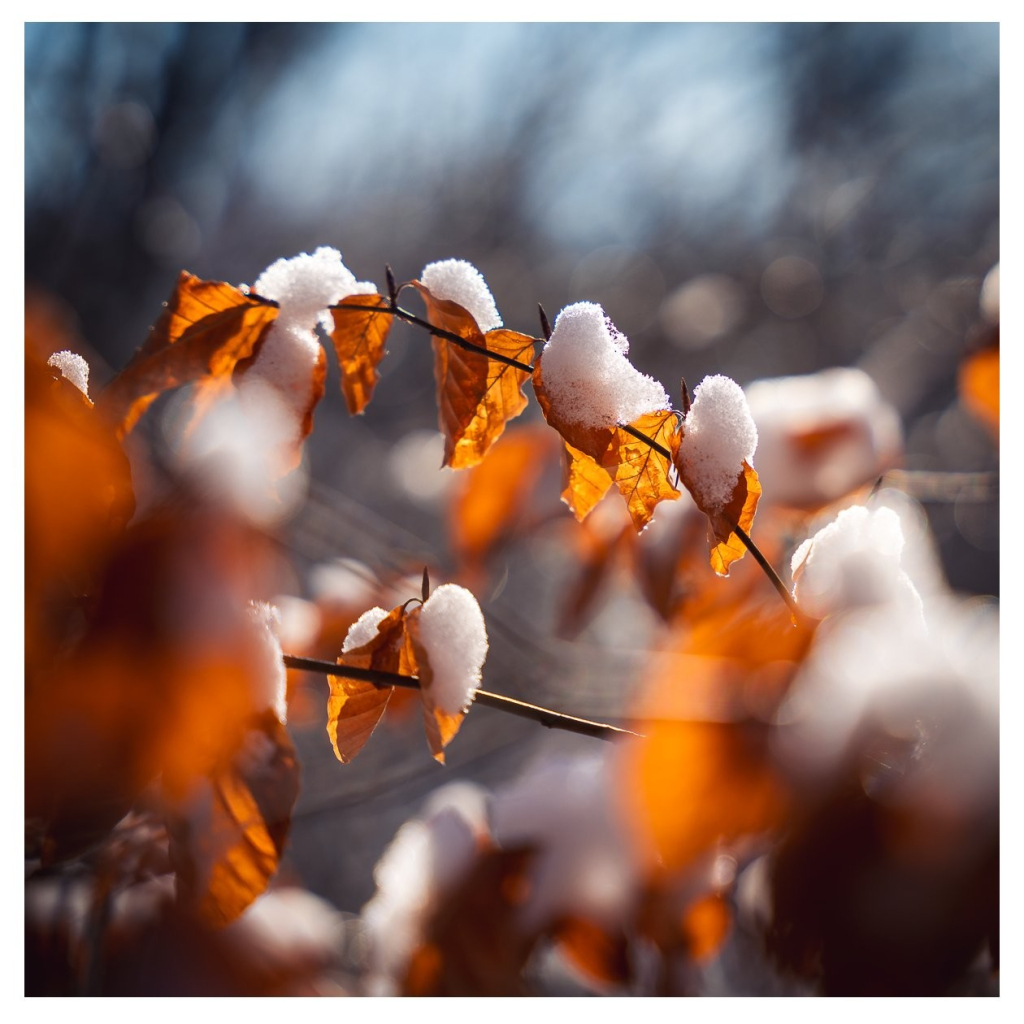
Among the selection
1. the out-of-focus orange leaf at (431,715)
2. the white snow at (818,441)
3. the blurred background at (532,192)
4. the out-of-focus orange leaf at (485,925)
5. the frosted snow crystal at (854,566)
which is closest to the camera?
the out-of-focus orange leaf at (431,715)

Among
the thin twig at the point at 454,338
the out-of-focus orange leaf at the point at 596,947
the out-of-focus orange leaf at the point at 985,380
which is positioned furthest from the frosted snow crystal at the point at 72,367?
the out-of-focus orange leaf at the point at 985,380

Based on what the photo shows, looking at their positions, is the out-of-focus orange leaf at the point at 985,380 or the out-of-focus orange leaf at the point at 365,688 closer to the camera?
the out-of-focus orange leaf at the point at 365,688

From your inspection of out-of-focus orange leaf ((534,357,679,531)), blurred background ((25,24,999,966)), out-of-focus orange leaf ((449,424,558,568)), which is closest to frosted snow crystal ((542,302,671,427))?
out-of-focus orange leaf ((534,357,679,531))

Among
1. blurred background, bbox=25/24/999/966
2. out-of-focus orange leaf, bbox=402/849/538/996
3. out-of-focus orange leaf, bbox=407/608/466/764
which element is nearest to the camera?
out-of-focus orange leaf, bbox=407/608/466/764

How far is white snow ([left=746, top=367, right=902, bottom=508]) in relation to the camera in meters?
0.67

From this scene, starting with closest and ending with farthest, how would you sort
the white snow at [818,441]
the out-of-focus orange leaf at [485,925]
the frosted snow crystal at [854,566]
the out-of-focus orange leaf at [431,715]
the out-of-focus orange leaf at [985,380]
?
the out-of-focus orange leaf at [431,715] → the frosted snow crystal at [854,566] → the out-of-focus orange leaf at [485,925] → the white snow at [818,441] → the out-of-focus orange leaf at [985,380]

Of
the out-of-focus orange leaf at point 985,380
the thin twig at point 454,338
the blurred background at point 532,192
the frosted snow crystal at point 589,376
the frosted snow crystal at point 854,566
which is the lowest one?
the frosted snow crystal at point 854,566

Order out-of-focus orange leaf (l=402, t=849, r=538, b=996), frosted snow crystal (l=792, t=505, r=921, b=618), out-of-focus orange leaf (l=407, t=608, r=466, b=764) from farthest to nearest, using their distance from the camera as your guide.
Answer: out-of-focus orange leaf (l=402, t=849, r=538, b=996), frosted snow crystal (l=792, t=505, r=921, b=618), out-of-focus orange leaf (l=407, t=608, r=466, b=764)

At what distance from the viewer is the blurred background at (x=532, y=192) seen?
2.23m

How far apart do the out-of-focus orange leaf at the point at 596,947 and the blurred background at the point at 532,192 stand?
132 cm

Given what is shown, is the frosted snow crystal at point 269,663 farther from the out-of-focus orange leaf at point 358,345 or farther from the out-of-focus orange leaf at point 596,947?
the out-of-focus orange leaf at point 596,947

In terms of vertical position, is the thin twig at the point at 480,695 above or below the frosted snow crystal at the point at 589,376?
below

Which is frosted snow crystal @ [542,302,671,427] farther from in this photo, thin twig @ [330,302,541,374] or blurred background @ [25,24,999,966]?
blurred background @ [25,24,999,966]
